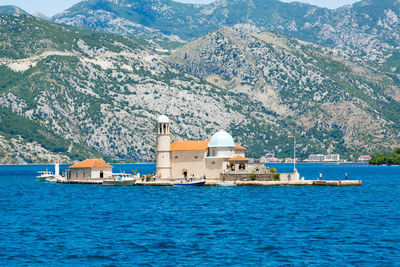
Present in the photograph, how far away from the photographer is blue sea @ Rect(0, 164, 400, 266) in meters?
58.5

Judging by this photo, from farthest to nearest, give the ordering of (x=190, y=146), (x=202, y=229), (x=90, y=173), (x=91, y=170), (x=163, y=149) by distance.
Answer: (x=90, y=173)
(x=91, y=170)
(x=190, y=146)
(x=163, y=149)
(x=202, y=229)

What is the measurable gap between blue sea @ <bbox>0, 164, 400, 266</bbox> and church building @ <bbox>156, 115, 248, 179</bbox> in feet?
61.9

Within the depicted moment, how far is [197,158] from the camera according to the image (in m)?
145

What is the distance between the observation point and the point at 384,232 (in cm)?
7244

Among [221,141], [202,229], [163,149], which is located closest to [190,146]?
[163,149]

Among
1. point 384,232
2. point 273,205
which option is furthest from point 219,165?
point 384,232

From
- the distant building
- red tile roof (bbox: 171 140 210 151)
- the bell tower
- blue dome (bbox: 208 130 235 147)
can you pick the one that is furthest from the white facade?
blue dome (bbox: 208 130 235 147)

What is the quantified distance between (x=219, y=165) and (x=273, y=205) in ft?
141

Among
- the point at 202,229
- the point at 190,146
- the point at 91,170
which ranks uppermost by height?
the point at 190,146

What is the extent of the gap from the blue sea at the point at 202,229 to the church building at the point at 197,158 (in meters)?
18.9

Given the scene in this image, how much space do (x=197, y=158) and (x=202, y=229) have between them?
69.9m

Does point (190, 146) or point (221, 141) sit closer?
point (221, 141)

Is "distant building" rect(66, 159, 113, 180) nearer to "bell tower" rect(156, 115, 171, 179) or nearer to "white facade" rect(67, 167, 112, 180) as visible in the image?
"white facade" rect(67, 167, 112, 180)

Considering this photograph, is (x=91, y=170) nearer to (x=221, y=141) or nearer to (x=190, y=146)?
(x=190, y=146)
